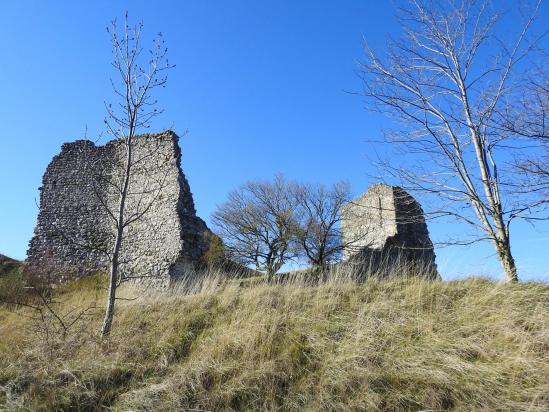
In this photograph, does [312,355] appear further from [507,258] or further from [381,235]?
[381,235]

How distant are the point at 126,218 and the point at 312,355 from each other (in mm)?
9509

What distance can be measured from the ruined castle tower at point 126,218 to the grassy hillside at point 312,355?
580cm

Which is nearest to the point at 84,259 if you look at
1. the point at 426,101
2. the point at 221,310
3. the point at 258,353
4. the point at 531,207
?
the point at 221,310

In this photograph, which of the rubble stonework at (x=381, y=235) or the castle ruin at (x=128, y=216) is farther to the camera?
the rubble stonework at (x=381, y=235)

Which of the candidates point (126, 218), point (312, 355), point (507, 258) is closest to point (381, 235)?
point (126, 218)

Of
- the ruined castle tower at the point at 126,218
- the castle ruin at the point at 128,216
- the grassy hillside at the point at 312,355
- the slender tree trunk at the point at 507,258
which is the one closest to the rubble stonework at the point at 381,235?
the castle ruin at the point at 128,216

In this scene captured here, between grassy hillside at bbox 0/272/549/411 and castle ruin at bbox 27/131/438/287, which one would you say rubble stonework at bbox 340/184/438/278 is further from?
grassy hillside at bbox 0/272/549/411

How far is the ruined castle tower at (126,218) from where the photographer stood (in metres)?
12.4

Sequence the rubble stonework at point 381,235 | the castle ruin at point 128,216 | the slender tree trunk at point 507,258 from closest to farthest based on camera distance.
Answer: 1. the slender tree trunk at point 507,258
2. the castle ruin at point 128,216
3. the rubble stonework at point 381,235

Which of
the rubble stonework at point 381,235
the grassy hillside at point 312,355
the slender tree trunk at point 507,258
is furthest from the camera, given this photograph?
the rubble stonework at point 381,235

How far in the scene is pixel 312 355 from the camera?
488cm

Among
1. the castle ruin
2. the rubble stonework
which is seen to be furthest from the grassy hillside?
the rubble stonework

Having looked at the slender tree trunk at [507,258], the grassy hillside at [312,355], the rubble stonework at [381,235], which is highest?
the rubble stonework at [381,235]

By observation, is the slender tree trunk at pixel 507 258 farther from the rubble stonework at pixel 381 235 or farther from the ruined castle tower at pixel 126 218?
the rubble stonework at pixel 381 235
